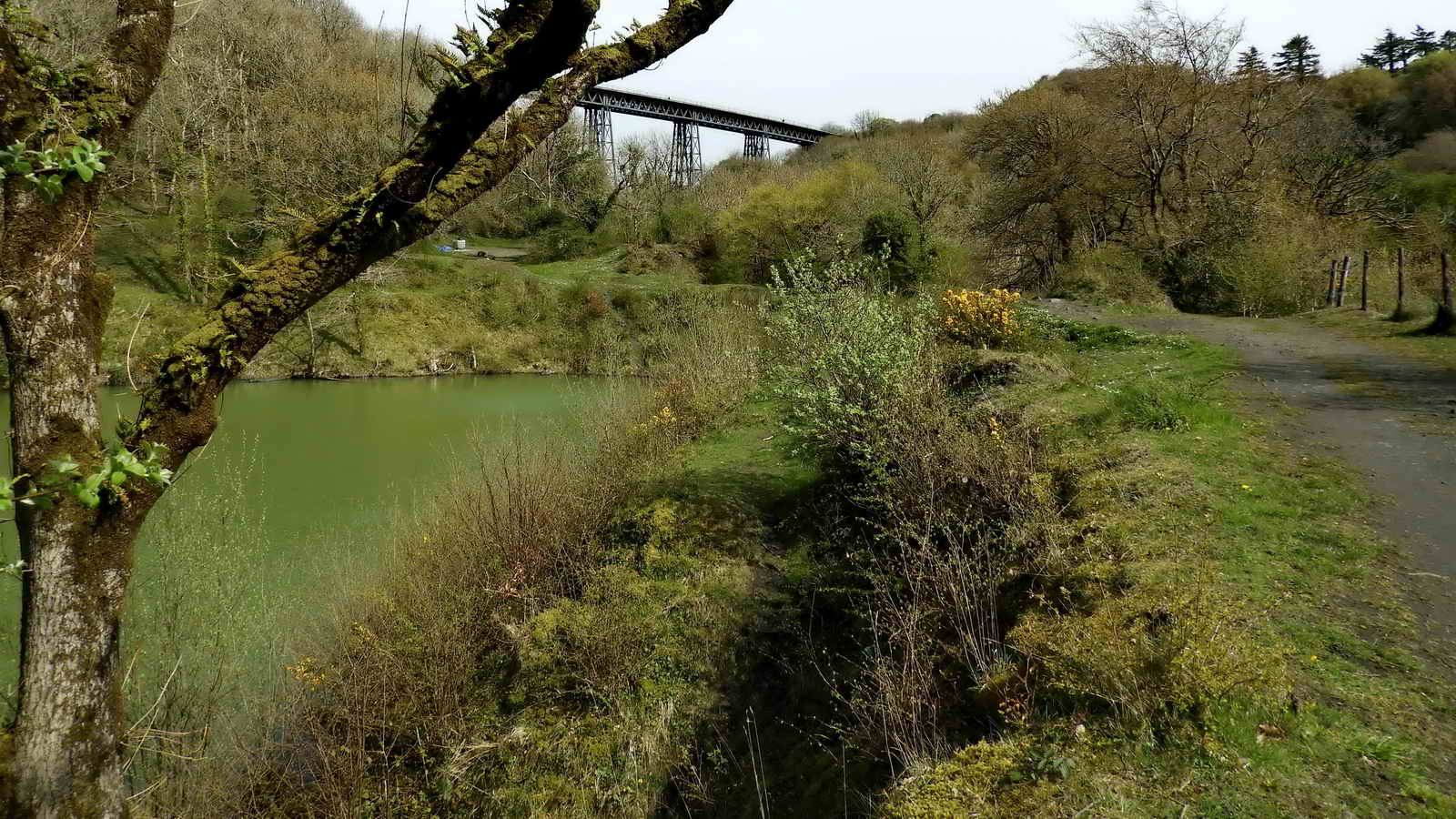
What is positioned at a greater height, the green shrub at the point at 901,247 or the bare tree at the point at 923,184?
the bare tree at the point at 923,184

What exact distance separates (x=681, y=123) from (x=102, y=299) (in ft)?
164

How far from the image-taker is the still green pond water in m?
5.79

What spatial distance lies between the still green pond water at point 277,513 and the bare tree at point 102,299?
0.76 m

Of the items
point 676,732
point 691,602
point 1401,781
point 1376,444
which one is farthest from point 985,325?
point 1401,781

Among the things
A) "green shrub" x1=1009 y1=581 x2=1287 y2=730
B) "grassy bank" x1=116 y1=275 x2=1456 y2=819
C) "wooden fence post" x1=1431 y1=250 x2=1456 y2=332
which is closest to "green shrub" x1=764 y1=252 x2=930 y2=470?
"grassy bank" x1=116 y1=275 x2=1456 y2=819

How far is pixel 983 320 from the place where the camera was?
10594 mm

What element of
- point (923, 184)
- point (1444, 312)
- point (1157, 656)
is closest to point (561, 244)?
point (923, 184)

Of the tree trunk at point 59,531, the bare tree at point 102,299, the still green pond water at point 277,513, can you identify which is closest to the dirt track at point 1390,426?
the bare tree at point 102,299

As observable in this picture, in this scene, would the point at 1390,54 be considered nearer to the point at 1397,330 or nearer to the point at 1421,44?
the point at 1421,44

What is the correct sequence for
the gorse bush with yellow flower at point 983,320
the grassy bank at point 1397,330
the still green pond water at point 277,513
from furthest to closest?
the gorse bush with yellow flower at point 983,320 < the grassy bank at point 1397,330 < the still green pond water at point 277,513

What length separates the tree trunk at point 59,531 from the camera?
2430mm

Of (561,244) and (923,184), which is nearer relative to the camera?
A: (923,184)

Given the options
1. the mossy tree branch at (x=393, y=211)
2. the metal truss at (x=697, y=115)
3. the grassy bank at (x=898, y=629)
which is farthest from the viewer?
the metal truss at (x=697, y=115)

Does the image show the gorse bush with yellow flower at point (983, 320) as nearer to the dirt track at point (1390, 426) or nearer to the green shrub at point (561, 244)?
the dirt track at point (1390, 426)
